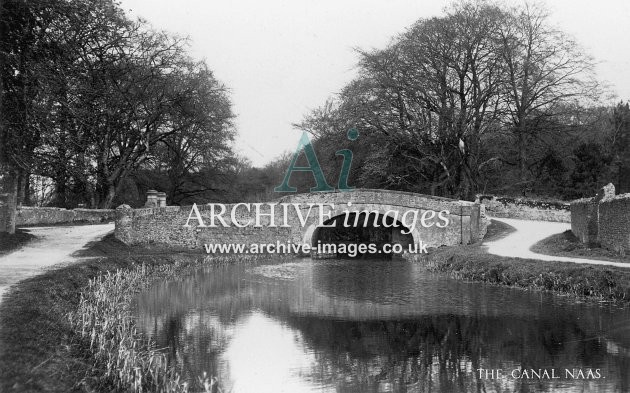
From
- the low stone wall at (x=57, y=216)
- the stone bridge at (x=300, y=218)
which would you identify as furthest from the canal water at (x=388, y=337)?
the low stone wall at (x=57, y=216)

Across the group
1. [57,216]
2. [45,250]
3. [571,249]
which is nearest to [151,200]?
[57,216]

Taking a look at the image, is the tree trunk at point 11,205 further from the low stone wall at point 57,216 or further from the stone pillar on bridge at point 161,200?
the stone pillar on bridge at point 161,200

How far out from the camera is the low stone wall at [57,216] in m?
21.9

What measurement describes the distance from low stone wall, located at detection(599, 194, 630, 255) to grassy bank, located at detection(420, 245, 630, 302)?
201 cm

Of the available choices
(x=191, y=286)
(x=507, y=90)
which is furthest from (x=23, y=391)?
(x=507, y=90)

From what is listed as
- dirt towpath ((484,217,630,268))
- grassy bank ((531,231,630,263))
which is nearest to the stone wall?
grassy bank ((531,231,630,263))

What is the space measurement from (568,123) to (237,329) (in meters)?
22.5

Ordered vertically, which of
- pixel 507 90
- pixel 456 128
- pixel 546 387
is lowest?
pixel 546 387

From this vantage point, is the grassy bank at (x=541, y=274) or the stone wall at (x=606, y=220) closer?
the grassy bank at (x=541, y=274)

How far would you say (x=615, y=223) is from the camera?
14.4 m

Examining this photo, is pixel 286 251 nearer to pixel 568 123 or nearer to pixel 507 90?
pixel 507 90

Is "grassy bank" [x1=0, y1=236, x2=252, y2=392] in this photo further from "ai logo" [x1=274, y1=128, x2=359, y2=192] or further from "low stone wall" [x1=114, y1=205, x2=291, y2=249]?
"ai logo" [x1=274, y1=128, x2=359, y2=192]

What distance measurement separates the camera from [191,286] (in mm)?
14234

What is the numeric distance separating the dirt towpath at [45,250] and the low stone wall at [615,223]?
11.7m
